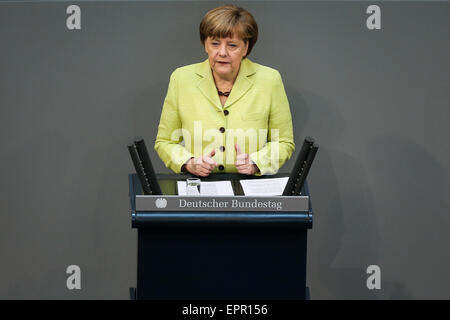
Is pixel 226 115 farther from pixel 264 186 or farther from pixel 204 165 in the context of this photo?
pixel 264 186

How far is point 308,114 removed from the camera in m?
5.14

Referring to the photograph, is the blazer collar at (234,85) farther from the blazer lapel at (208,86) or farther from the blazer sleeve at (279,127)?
the blazer sleeve at (279,127)

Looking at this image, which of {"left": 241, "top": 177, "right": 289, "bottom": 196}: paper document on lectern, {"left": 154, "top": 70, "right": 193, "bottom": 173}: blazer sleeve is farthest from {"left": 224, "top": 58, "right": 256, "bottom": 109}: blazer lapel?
{"left": 241, "top": 177, "right": 289, "bottom": 196}: paper document on lectern

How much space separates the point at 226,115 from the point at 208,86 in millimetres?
172

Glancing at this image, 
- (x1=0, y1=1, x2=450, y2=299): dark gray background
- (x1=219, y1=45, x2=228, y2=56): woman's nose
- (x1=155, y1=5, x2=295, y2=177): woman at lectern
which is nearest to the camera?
(x1=219, y1=45, x2=228, y2=56): woman's nose

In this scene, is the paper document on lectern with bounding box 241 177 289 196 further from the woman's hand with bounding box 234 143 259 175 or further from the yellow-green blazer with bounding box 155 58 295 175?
the yellow-green blazer with bounding box 155 58 295 175

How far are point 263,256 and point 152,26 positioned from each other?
1770mm

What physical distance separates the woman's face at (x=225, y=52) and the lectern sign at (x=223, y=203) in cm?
89

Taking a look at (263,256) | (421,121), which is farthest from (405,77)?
(263,256)

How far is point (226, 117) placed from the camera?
4445 mm

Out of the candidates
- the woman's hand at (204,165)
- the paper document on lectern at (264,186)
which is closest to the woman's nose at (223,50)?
the woman's hand at (204,165)

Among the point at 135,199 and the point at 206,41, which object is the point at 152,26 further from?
the point at 135,199

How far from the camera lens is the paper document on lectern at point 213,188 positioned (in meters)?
3.88

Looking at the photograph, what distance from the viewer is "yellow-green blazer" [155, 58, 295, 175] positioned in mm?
4441
